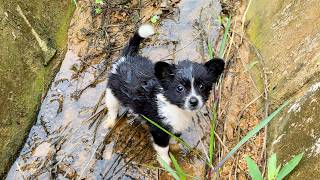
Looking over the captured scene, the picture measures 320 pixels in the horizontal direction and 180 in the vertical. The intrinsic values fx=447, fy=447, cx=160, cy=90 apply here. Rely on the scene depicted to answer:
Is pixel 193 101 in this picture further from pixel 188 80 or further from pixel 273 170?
pixel 273 170

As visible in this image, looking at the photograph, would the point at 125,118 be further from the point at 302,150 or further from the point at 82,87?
the point at 302,150

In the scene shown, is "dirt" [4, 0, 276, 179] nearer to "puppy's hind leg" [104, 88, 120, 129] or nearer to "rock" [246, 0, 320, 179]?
"puppy's hind leg" [104, 88, 120, 129]

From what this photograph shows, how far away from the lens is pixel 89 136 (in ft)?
16.3

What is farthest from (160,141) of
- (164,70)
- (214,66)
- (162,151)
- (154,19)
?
(154,19)

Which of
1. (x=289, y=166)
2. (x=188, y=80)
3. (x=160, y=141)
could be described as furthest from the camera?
(x=160, y=141)

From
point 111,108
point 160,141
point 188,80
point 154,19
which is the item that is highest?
point 188,80

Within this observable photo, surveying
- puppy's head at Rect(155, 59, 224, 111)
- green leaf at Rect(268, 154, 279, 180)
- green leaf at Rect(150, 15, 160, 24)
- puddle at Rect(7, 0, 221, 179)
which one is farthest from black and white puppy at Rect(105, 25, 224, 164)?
green leaf at Rect(150, 15, 160, 24)

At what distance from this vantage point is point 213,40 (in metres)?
5.96

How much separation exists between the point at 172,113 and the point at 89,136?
1188 millimetres

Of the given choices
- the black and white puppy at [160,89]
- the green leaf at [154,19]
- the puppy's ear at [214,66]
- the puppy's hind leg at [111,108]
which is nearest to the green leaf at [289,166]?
the black and white puppy at [160,89]

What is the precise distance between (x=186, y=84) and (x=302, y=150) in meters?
1.11

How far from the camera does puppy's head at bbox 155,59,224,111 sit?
152 inches

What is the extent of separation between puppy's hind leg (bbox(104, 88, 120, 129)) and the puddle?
0.10 meters

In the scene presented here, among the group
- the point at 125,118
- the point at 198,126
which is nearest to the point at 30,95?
the point at 125,118
